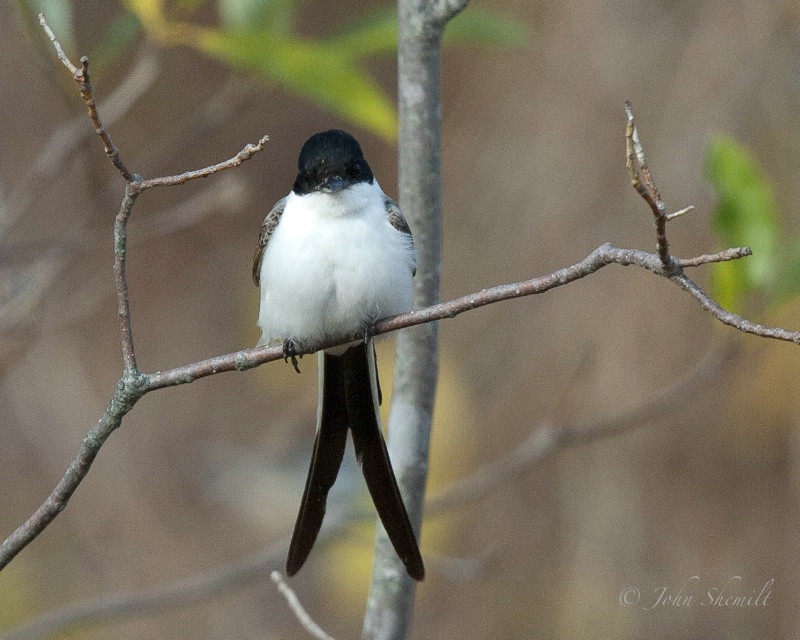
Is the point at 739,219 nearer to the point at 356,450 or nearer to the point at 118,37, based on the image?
the point at 356,450

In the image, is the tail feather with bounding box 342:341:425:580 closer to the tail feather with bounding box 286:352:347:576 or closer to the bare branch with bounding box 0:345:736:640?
the tail feather with bounding box 286:352:347:576

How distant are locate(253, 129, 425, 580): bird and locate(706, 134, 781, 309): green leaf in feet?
2.55

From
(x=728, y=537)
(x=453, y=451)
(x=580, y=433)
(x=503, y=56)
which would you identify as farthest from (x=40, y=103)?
(x=728, y=537)

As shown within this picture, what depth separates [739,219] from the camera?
8.44ft

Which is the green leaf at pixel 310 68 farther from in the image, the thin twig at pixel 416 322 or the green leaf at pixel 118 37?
the thin twig at pixel 416 322

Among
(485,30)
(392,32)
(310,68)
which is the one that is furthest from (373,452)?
(485,30)

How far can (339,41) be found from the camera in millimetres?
2627

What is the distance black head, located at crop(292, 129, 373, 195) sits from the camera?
257 centimetres

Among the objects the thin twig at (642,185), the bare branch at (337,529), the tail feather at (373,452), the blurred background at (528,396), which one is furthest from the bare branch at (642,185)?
the blurred background at (528,396)

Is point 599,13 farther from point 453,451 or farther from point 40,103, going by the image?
point 40,103

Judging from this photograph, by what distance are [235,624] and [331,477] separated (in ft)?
10.9

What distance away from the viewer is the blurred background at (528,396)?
15.7 feet

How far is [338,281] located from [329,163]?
321 millimetres

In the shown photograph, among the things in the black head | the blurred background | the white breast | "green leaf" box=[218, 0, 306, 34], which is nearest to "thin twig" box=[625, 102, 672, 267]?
the white breast
